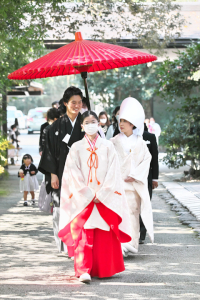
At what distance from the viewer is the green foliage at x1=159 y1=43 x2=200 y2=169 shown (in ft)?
40.7

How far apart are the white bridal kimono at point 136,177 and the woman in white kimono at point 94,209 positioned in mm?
774

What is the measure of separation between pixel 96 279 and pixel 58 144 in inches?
68.4

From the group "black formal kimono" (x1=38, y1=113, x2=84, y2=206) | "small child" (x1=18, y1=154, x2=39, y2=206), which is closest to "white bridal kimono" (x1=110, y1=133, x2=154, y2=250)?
"black formal kimono" (x1=38, y1=113, x2=84, y2=206)

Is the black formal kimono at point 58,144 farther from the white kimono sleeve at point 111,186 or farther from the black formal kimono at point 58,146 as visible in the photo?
the white kimono sleeve at point 111,186

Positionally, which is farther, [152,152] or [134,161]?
[152,152]

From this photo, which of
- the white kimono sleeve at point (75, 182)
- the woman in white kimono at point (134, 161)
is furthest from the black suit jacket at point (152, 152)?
the white kimono sleeve at point (75, 182)

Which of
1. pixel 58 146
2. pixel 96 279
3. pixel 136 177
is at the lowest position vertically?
pixel 96 279

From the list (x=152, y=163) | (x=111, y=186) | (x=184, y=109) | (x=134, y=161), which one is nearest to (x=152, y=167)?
(x=152, y=163)

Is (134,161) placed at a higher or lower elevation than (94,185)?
higher

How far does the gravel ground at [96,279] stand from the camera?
4082mm

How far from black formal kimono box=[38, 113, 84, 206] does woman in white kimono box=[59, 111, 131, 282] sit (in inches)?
29.3

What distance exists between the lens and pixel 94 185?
4691mm

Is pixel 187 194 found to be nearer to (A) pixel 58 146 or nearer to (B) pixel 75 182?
(A) pixel 58 146

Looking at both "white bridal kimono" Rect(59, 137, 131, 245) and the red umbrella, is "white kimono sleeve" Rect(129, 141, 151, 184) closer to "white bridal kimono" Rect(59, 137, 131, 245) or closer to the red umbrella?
"white bridal kimono" Rect(59, 137, 131, 245)
